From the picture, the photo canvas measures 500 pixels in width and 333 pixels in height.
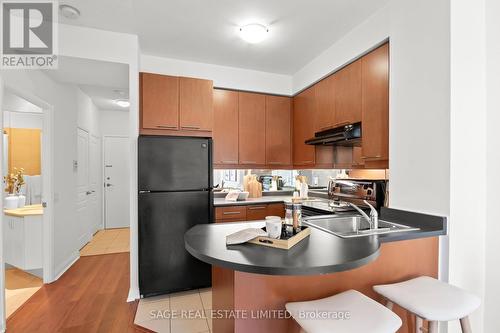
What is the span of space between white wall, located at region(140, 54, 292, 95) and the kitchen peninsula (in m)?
2.27

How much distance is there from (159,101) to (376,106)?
2248 mm

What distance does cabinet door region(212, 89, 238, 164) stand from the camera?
334cm

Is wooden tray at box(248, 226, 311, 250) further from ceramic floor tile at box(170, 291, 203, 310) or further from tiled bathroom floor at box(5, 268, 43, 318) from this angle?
tiled bathroom floor at box(5, 268, 43, 318)

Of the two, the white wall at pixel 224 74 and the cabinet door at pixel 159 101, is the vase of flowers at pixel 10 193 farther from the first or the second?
the white wall at pixel 224 74

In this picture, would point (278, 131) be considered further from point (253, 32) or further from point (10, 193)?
point (10, 193)

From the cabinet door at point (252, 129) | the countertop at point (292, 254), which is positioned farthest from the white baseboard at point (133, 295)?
the cabinet door at point (252, 129)

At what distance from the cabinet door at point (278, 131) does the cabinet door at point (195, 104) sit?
3.14 feet

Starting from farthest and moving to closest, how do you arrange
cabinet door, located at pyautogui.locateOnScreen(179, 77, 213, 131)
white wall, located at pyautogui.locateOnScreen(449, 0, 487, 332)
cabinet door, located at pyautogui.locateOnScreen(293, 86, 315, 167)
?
cabinet door, located at pyautogui.locateOnScreen(293, 86, 315, 167) → cabinet door, located at pyautogui.locateOnScreen(179, 77, 213, 131) → white wall, located at pyautogui.locateOnScreen(449, 0, 487, 332)

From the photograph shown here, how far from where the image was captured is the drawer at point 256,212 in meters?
3.11

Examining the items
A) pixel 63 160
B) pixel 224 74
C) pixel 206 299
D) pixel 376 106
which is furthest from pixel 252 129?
pixel 63 160

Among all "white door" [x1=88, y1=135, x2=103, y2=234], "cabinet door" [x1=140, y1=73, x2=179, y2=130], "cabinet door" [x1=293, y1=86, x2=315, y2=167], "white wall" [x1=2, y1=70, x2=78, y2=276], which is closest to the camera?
"cabinet door" [x1=140, y1=73, x2=179, y2=130]

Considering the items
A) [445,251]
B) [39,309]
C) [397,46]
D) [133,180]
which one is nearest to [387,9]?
[397,46]

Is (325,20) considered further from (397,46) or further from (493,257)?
(493,257)

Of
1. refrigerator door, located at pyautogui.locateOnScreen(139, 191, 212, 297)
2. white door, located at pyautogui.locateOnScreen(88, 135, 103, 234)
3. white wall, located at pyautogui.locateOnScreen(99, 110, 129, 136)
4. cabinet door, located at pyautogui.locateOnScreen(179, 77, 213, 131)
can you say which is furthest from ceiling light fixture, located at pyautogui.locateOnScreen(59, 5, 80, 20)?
white wall, located at pyautogui.locateOnScreen(99, 110, 129, 136)
